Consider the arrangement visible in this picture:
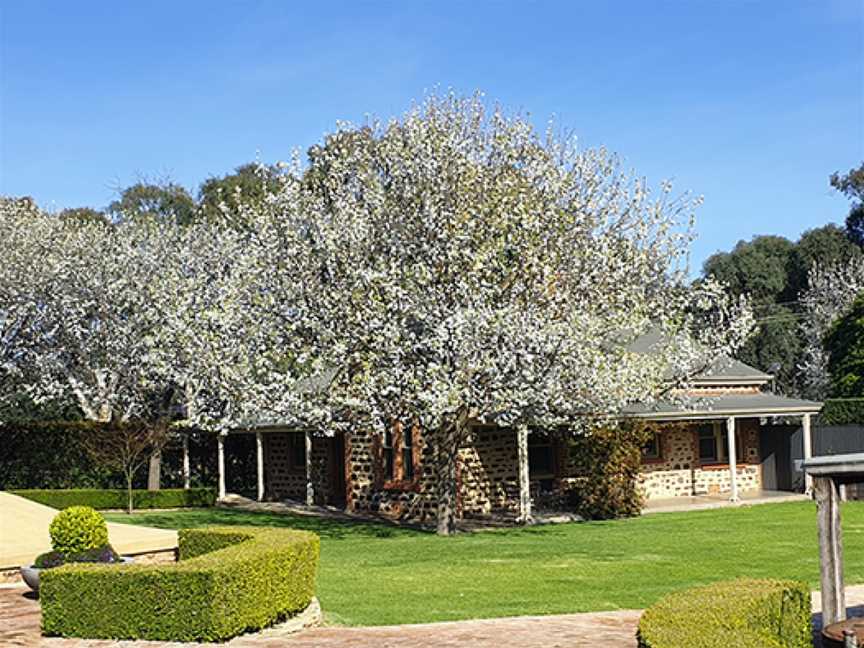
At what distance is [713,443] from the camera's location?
30453 millimetres

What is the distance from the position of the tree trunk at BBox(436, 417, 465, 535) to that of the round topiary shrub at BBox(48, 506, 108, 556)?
9825 millimetres

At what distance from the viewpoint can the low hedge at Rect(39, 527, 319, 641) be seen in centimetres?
1115

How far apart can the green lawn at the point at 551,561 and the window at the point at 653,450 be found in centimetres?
254

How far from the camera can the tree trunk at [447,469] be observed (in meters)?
23.0

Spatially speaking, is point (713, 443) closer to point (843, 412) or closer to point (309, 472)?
point (843, 412)

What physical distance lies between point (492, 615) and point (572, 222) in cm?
1092

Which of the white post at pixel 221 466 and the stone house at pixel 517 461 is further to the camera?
the white post at pixel 221 466

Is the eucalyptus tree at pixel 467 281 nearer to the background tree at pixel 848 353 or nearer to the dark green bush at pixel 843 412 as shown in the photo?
the dark green bush at pixel 843 412

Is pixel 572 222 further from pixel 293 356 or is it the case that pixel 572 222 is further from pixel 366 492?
pixel 366 492

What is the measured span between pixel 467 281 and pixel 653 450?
9.99 m

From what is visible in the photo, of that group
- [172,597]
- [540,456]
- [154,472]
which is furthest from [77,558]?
[154,472]

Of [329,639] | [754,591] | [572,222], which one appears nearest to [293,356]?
[572,222]

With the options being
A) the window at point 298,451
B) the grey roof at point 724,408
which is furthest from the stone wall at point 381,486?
the grey roof at point 724,408

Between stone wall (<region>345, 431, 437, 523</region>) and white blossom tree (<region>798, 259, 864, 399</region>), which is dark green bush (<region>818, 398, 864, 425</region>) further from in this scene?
white blossom tree (<region>798, 259, 864, 399</region>)
